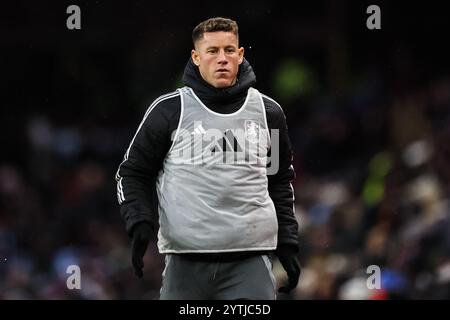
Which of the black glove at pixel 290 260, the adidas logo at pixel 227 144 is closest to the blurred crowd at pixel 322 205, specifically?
the black glove at pixel 290 260

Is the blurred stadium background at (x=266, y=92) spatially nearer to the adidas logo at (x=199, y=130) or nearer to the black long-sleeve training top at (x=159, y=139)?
the black long-sleeve training top at (x=159, y=139)

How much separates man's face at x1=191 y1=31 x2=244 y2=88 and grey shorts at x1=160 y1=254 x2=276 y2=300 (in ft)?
2.99

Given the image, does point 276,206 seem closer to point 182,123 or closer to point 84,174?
point 182,123

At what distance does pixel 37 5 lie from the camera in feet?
60.0

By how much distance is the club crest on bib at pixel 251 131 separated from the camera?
7293mm

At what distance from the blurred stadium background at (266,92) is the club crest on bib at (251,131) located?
4380 mm

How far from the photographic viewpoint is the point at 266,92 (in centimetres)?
1722

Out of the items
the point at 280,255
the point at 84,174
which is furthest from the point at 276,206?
the point at 84,174

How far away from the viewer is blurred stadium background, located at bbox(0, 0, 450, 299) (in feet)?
42.6

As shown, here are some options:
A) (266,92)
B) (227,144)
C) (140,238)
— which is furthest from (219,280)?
(266,92)

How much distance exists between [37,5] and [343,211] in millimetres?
6394

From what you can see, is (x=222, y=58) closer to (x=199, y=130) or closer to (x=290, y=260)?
(x=199, y=130)

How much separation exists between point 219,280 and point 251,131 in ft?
2.53
